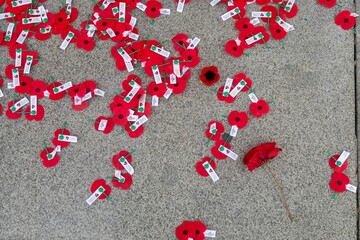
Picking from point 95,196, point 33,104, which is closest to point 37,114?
point 33,104

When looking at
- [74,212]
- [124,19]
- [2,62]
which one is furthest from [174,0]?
[74,212]

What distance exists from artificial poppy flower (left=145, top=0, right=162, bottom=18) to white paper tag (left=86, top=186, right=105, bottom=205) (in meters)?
1.15

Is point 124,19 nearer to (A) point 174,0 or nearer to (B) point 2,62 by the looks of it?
(A) point 174,0

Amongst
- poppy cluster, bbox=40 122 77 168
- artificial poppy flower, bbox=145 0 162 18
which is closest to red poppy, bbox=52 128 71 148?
poppy cluster, bbox=40 122 77 168

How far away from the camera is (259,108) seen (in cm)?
221

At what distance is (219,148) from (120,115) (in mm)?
630

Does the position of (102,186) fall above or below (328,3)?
below

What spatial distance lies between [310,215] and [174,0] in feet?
5.21

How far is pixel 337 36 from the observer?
232cm

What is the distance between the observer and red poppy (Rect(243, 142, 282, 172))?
206 cm

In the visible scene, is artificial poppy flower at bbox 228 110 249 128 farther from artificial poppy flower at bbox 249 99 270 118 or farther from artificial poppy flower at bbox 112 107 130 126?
artificial poppy flower at bbox 112 107 130 126

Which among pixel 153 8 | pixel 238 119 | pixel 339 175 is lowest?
pixel 339 175

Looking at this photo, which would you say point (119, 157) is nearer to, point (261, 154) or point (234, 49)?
point (261, 154)

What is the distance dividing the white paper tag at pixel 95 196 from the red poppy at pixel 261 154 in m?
0.87
